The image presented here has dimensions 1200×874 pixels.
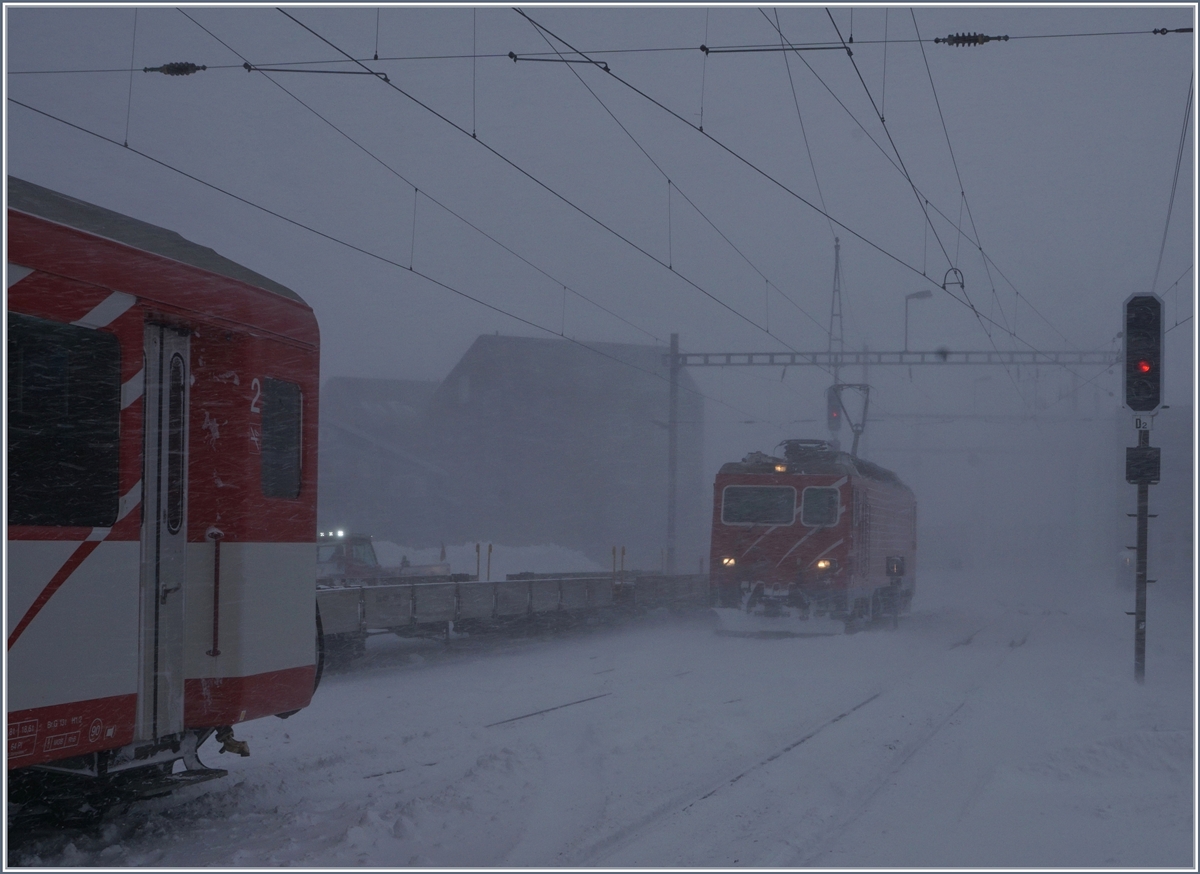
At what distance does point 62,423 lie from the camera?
4.97 meters

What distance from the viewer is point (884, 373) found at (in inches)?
1489

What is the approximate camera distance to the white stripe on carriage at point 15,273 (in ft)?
15.6

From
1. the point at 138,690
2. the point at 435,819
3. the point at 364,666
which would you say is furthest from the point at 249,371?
the point at 364,666

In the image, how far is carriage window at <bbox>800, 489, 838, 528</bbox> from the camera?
19.9 m

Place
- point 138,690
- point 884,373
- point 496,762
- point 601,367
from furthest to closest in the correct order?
point 601,367 < point 884,373 < point 496,762 < point 138,690

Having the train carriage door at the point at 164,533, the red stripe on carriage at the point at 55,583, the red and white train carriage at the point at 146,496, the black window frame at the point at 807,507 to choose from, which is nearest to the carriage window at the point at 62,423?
the red and white train carriage at the point at 146,496

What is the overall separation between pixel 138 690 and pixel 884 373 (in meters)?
A: 34.9

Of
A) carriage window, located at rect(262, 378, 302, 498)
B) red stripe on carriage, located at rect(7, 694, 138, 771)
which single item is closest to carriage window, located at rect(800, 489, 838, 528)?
carriage window, located at rect(262, 378, 302, 498)

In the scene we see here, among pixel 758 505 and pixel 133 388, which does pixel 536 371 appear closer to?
pixel 758 505

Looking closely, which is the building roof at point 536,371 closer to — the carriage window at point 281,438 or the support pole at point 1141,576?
the support pole at point 1141,576

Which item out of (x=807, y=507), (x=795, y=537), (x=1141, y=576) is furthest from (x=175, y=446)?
(x=807, y=507)

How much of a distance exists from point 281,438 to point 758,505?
15048 mm

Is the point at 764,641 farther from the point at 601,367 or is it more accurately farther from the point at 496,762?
the point at 601,367

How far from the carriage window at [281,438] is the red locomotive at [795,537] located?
572 inches
